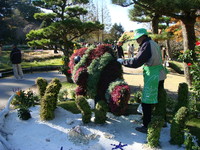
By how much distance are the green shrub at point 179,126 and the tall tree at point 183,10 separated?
2135 millimetres

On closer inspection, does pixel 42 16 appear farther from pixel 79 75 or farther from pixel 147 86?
pixel 147 86

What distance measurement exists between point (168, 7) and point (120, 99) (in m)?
3.92

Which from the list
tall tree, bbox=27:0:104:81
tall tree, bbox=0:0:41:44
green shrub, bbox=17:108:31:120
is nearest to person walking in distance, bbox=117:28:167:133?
green shrub, bbox=17:108:31:120

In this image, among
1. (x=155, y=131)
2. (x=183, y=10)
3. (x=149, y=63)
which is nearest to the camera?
(x=155, y=131)

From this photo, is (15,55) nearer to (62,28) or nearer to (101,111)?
(62,28)

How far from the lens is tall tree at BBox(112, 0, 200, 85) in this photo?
5.61m

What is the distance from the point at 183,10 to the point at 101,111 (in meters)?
4.24

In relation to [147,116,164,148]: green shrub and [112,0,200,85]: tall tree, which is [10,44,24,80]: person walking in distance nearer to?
[112,0,200,85]: tall tree

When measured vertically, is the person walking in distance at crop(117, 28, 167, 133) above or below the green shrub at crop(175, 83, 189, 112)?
above

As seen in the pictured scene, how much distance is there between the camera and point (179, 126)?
3189 mm

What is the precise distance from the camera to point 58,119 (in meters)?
4.21

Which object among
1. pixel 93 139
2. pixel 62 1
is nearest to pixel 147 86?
pixel 93 139

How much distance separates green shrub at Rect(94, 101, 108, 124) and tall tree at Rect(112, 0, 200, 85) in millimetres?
2567

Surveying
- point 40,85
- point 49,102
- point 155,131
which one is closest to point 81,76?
point 49,102
